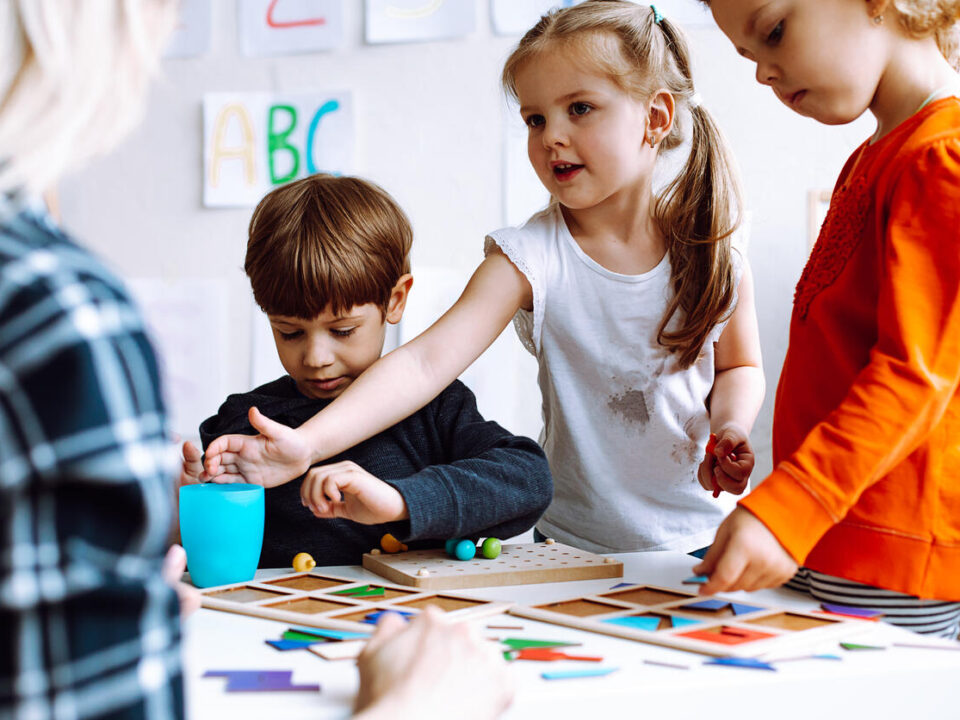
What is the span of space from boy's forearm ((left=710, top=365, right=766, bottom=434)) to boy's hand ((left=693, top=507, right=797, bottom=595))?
17.0 inches

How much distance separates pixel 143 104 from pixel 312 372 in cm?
71

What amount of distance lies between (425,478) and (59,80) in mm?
558

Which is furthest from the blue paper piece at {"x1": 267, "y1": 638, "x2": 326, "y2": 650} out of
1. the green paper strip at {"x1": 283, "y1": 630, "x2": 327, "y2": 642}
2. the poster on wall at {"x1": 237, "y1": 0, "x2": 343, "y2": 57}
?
the poster on wall at {"x1": 237, "y1": 0, "x2": 343, "y2": 57}

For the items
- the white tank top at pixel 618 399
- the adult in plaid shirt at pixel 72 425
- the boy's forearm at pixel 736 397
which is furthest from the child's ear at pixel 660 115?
the adult in plaid shirt at pixel 72 425

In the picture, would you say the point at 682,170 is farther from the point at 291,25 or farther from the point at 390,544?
the point at 291,25

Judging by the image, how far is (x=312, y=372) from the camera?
1046mm

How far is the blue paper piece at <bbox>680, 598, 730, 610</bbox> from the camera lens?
2.07ft

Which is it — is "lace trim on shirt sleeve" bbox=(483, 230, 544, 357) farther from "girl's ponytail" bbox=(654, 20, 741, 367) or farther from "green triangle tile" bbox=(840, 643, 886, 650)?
"green triangle tile" bbox=(840, 643, 886, 650)

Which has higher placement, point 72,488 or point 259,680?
point 72,488

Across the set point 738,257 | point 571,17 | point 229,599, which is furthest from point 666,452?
point 229,599

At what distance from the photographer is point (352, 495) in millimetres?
781

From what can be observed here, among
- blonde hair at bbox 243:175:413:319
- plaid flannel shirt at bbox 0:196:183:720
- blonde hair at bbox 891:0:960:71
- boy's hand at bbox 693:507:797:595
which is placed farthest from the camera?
blonde hair at bbox 243:175:413:319

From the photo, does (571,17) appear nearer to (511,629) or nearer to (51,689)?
(511,629)

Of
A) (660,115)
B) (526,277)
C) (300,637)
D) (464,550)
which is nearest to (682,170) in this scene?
(660,115)
